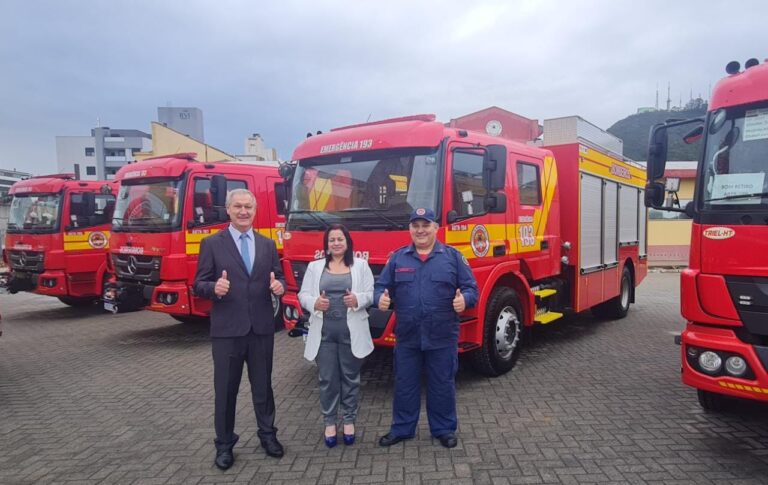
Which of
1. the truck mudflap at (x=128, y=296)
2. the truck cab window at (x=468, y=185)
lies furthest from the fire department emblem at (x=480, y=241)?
the truck mudflap at (x=128, y=296)

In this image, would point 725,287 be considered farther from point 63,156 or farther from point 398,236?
point 63,156

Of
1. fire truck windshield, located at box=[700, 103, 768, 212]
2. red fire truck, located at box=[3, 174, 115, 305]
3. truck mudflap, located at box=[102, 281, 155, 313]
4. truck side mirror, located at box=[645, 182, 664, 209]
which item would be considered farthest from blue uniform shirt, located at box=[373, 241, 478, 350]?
red fire truck, located at box=[3, 174, 115, 305]

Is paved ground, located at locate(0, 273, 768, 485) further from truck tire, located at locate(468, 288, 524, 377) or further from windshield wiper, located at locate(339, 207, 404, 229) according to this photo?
windshield wiper, located at locate(339, 207, 404, 229)

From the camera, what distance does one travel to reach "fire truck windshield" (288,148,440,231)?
175 inches

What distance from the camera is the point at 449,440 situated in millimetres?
3615

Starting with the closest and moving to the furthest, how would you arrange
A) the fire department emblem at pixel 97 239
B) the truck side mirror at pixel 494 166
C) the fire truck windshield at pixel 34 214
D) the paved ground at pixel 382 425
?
the paved ground at pixel 382 425 → the truck side mirror at pixel 494 166 → the fire truck windshield at pixel 34 214 → the fire department emblem at pixel 97 239

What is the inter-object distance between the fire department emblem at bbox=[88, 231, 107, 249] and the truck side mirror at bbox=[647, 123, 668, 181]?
30.9 feet

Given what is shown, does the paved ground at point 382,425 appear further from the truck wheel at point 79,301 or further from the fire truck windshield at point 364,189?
the truck wheel at point 79,301

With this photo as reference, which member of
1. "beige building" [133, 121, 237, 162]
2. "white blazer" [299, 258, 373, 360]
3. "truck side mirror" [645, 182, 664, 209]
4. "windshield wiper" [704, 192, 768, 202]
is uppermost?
"beige building" [133, 121, 237, 162]

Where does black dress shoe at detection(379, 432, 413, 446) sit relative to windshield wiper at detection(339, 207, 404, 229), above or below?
below

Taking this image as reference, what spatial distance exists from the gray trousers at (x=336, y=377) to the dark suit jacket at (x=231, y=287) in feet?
1.70

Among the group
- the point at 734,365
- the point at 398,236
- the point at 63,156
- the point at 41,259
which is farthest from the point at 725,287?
the point at 63,156

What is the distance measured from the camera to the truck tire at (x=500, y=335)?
495cm

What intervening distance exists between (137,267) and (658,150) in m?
6.67
